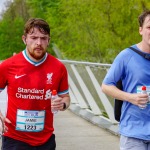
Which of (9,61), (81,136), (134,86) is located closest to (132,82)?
(134,86)

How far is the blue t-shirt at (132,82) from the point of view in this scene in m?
4.10

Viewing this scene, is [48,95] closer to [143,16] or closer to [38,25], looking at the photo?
[38,25]

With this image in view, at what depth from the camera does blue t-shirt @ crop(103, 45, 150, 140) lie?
4098mm

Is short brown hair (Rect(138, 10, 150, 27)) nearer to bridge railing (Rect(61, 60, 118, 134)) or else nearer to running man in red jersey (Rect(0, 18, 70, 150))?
running man in red jersey (Rect(0, 18, 70, 150))

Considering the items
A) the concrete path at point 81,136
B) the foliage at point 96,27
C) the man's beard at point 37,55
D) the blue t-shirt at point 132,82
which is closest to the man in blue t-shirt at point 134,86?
the blue t-shirt at point 132,82

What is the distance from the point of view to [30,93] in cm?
427

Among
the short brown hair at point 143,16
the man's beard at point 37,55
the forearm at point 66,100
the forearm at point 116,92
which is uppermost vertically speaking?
the short brown hair at point 143,16

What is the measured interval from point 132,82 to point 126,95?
18 centimetres

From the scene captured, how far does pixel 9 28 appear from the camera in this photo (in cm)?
4497

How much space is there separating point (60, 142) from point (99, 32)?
1173cm

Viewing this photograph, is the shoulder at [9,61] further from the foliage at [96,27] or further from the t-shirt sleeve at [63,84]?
the foliage at [96,27]

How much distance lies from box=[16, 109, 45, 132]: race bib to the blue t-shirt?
2.06 ft

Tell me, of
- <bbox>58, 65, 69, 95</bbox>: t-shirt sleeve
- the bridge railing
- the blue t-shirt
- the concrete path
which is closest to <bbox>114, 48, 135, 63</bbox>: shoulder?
the blue t-shirt

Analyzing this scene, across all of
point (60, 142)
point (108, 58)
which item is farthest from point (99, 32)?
point (60, 142)
